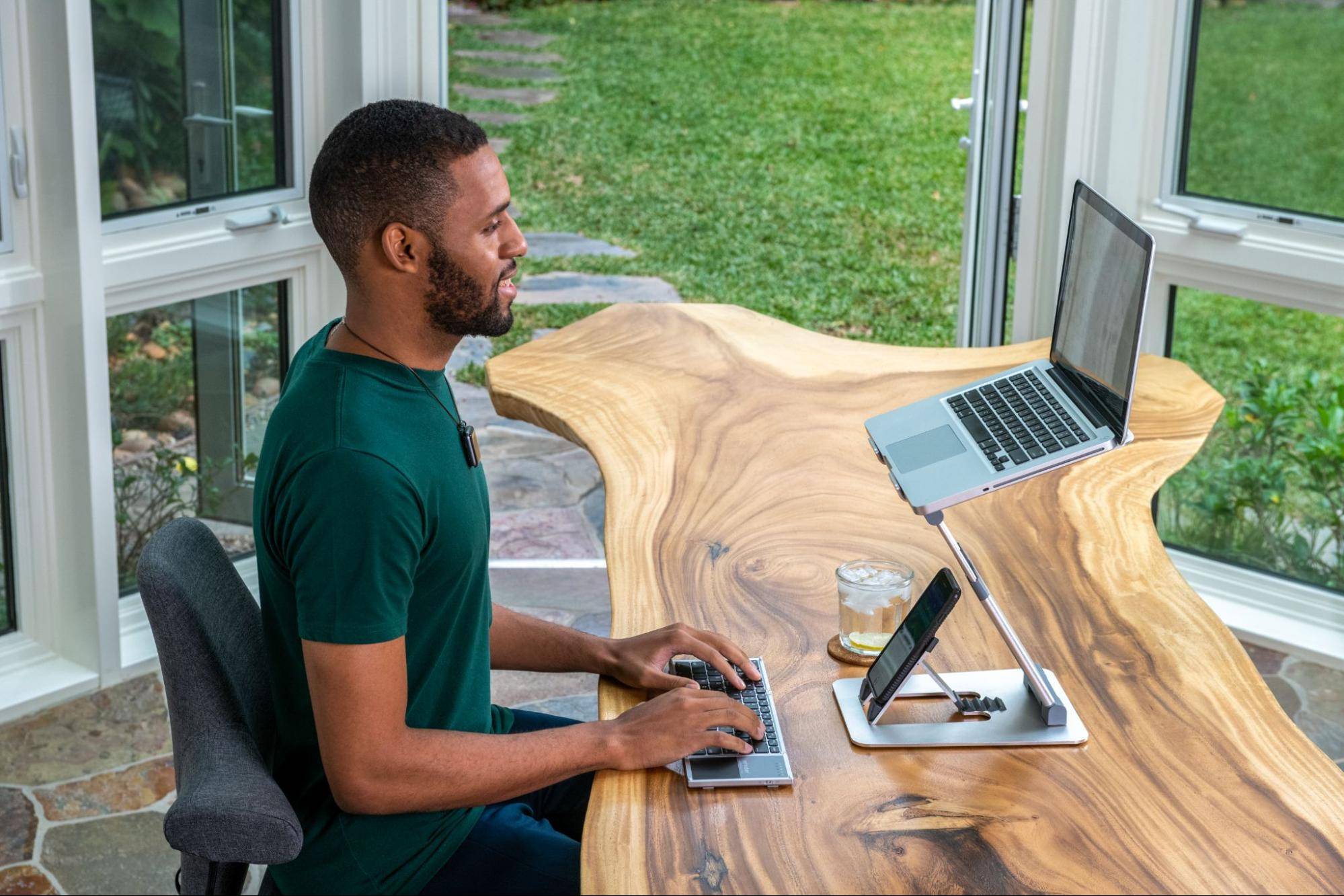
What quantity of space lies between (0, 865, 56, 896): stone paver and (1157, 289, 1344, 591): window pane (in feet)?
7.81

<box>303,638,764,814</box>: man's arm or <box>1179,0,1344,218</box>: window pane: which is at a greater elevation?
<box>1179,0,1344,218</box>: window pane

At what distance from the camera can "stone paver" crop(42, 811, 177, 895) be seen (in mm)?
2391

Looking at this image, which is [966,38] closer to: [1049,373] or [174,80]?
[174,80]

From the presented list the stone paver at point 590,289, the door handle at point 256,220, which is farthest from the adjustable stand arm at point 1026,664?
the stone paver at point 590,289

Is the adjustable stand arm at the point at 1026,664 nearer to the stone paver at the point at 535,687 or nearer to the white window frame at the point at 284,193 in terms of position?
Result: the stone paver at the point at 535,687

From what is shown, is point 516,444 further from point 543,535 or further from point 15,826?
point 15,826

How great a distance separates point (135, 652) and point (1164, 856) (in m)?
2.31

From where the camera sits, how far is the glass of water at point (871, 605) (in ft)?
5.45

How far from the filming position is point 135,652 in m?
2.99

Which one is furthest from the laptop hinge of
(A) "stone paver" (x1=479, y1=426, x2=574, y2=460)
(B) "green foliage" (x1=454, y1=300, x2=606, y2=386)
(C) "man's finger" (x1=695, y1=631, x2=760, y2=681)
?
(B) "green foliage" (x1=454, y1=300, x2=606, y2=386)

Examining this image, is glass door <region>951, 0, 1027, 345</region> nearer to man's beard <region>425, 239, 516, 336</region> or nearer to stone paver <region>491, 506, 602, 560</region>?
stone paver <region>491, 506, 602, 560</region>

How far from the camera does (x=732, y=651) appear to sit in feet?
5.32

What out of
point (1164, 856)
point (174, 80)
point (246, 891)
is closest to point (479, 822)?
point (1164, 856)

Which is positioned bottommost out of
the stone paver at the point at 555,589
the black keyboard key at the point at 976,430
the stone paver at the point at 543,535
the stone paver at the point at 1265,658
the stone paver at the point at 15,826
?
the stone paver at the point at 15,826
